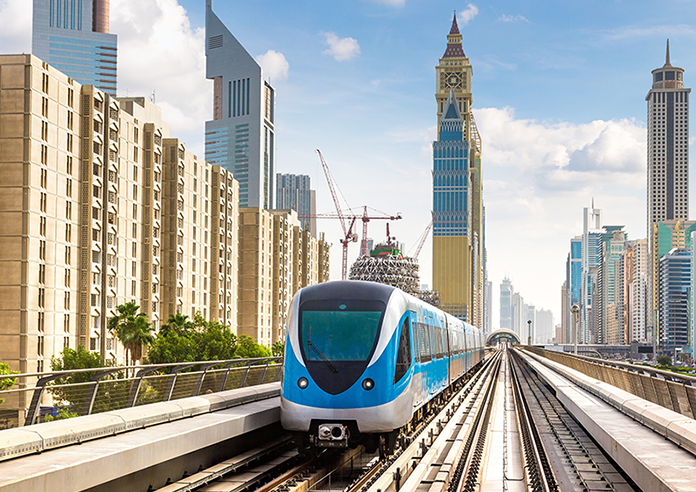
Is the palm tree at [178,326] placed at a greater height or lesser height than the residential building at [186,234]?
lesser

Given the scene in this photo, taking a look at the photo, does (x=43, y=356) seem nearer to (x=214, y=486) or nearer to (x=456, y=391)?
(x=456, y=391)

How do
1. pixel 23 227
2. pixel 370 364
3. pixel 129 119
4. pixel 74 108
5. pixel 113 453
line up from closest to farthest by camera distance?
1. pixel 113 453
2. pixel 370 364
3. pixel 23 227
4. pixel 74 108
5. pixel 129 119

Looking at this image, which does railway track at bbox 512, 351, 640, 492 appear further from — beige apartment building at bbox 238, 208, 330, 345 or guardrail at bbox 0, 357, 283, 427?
beige apartment building at bbox 238, 208, 330, 345

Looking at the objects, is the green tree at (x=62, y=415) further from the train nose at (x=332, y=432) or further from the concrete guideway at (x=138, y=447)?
the train nose at (x=332, y=432)

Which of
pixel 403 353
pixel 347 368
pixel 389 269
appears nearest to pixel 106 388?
pixel 347 368

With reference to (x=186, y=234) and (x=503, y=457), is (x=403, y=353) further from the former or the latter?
(x=186, y=234)

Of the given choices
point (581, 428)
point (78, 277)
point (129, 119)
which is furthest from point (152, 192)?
point (581, 428)

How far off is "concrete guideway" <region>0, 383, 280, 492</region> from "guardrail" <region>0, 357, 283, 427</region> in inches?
12.7

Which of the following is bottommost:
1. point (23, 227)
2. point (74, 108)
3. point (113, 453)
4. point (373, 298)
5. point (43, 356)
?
point (43, 356)

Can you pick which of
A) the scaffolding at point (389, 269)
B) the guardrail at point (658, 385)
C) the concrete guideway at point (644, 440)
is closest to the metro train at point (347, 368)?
the concrete guideway at point (644, 440)

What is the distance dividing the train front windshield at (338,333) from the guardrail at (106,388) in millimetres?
2584

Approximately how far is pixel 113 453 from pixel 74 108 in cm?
6259

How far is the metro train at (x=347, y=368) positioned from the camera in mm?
15414

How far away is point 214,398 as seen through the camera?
56.8 feet
